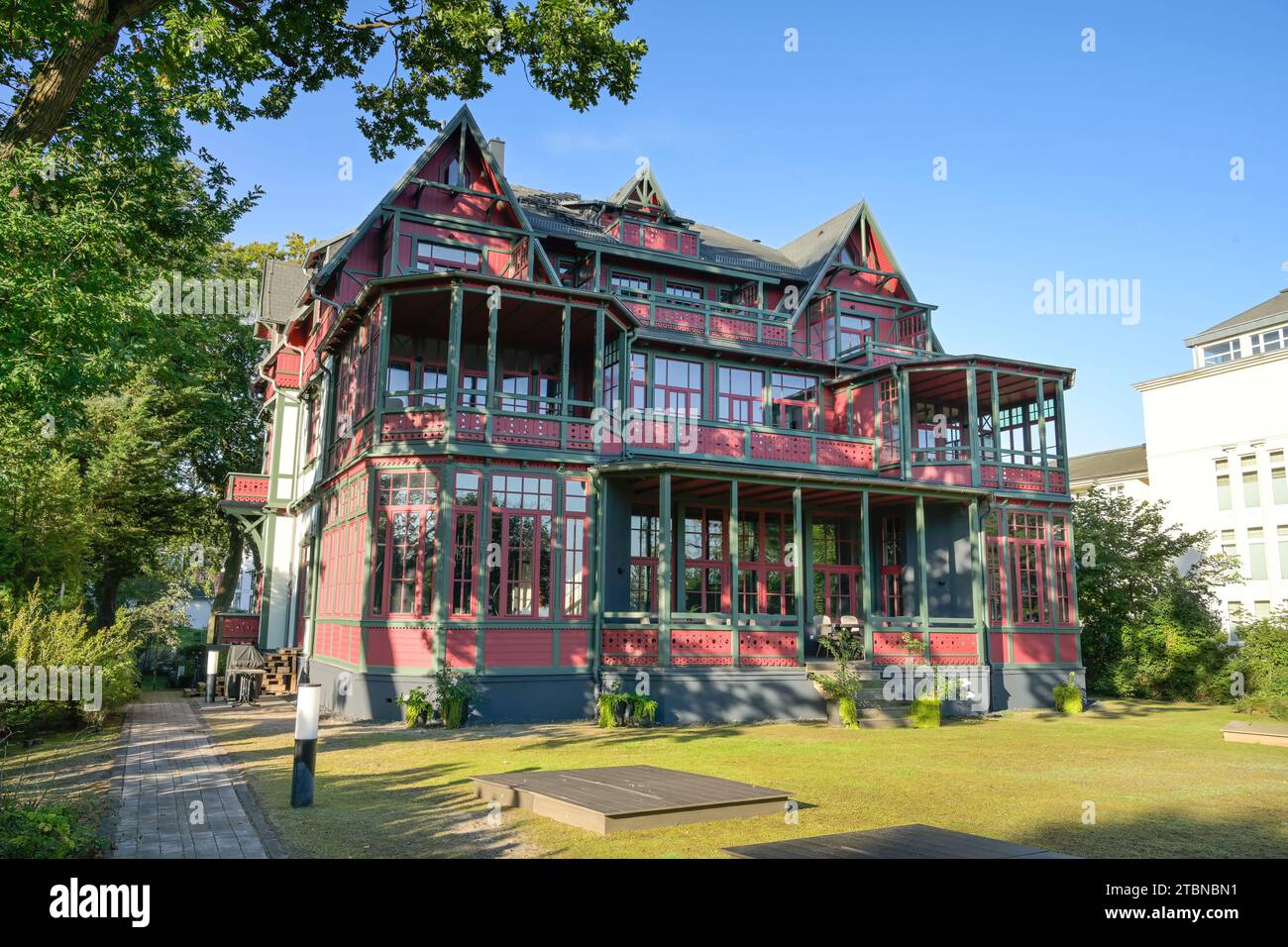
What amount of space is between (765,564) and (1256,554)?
1146 inches

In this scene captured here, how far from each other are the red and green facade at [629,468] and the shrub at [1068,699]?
87cm

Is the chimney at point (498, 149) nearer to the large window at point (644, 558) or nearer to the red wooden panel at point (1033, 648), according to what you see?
the large window at point (644, 558)

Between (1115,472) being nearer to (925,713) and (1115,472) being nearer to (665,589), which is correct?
(925,713)

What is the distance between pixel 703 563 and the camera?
22609 millimetres

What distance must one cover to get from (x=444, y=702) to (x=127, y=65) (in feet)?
38.7

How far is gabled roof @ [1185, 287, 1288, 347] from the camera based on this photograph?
40.9m

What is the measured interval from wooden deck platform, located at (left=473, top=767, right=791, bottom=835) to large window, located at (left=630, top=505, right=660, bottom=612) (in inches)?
456

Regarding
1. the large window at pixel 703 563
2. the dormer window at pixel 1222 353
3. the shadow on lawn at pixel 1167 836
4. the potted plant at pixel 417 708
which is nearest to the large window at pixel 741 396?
the large window at pixel 703 563

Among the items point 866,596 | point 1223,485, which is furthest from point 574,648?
point 1223,485

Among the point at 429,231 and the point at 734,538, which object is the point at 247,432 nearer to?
the point at 429,231

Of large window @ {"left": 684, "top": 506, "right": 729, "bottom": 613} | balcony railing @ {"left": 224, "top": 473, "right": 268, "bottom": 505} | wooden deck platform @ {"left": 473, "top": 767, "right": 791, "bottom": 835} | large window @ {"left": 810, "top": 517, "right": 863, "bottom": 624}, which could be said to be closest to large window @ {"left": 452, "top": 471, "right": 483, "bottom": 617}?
large window @ {"left": 684, "top": 506, "right": 729, "bottom": 613}

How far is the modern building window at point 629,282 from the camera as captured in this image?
83.0 feet

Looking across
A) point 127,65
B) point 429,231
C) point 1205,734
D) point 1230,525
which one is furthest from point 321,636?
point 1230,525

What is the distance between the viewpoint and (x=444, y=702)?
16453 mm
